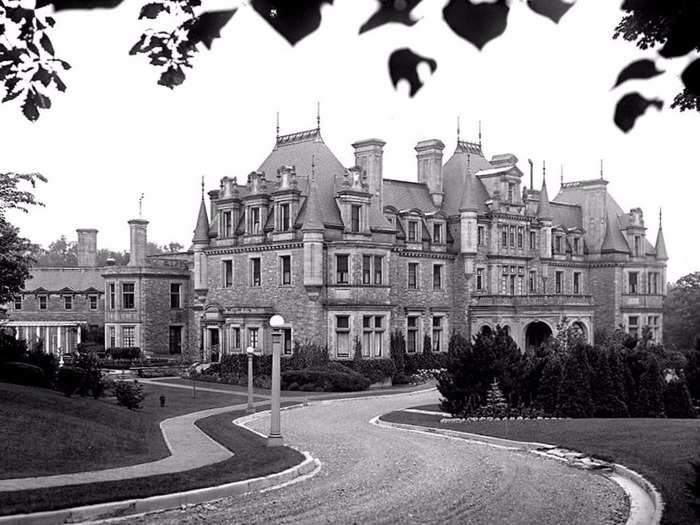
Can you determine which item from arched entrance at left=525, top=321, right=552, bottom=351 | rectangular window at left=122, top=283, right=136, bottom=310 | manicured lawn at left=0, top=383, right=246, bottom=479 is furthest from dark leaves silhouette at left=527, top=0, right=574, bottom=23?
rectangular window at left=122, top=283, right=136, bottom=310

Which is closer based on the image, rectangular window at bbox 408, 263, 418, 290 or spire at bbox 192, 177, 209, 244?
rectangular window at bbox 408, 263, 418, 290

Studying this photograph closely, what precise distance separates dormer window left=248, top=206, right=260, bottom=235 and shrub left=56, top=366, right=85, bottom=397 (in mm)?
19723

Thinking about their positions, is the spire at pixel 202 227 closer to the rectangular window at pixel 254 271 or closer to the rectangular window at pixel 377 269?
the rectangular window at pixel 254 271

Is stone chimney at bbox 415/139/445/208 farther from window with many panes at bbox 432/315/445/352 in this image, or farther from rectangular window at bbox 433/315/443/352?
rectangular window at bbox 433/315/443/352

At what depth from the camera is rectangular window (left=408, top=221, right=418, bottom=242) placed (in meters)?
49.5

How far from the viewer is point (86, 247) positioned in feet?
224

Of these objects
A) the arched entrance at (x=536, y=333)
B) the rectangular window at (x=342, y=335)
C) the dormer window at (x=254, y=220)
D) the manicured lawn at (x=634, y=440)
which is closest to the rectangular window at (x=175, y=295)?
the dormer window at (x=254, y=220)

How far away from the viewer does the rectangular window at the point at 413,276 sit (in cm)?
4956

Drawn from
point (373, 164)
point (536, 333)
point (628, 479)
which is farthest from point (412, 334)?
point (628, 479)

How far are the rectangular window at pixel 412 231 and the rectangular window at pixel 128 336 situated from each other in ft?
59.7

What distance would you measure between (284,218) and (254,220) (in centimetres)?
221

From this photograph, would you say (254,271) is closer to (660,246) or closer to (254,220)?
(254,220)

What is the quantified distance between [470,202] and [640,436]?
3091cm

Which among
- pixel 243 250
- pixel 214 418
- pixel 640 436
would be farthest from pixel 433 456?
pixel 243 250
